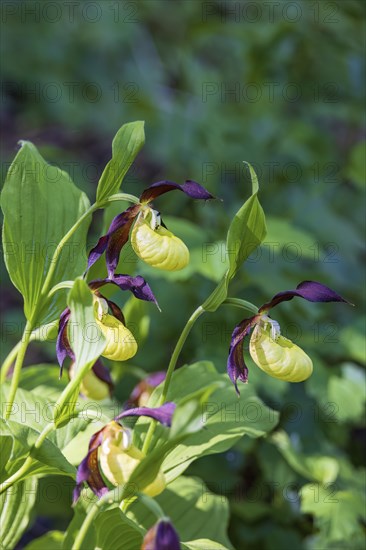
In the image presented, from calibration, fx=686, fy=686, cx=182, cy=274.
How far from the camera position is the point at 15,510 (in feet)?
3.61

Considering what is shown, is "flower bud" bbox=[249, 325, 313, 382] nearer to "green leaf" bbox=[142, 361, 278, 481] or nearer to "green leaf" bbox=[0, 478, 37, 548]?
"green leaf" bbox=[142, 361, 278, 481]

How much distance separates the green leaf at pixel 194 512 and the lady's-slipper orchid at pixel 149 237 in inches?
19.4

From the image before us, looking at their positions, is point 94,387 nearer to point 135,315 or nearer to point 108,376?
point 108,376

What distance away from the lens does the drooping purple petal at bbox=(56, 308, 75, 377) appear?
2.99 feet

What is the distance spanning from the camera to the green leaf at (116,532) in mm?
921

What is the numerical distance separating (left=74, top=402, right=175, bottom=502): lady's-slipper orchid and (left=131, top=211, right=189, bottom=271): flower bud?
186 mm

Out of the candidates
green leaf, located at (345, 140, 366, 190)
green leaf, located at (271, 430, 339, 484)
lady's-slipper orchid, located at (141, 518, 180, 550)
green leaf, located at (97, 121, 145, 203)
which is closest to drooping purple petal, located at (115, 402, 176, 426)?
lady's-slipper orchid, located at (141, 518, 180, 550)

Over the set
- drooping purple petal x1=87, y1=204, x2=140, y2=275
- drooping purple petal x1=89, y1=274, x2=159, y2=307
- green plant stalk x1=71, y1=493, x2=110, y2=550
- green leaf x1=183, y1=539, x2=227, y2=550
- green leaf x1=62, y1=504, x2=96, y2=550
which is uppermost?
drooping purple petal x1=87, y1=204, x2=140, y2=275

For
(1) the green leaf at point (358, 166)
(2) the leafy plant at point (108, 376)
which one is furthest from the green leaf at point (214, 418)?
(1) the green leaf at point (358, 166)

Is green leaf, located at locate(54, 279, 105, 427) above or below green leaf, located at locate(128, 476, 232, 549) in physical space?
above

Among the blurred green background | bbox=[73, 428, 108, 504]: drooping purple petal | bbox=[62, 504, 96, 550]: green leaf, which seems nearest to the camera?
bbox=[73, 428, 108, 504]: drooping purple petal

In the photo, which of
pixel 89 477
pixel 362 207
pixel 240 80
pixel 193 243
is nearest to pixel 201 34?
pixel 240 80

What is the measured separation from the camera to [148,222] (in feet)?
3.00

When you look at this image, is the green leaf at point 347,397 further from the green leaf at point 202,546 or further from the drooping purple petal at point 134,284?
the drooping purple petal at point 134,284
